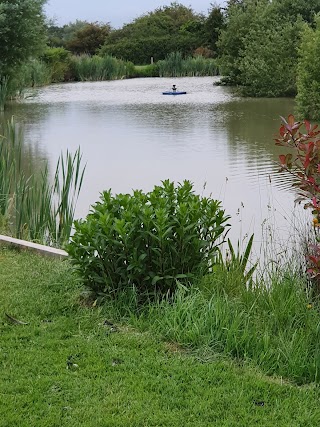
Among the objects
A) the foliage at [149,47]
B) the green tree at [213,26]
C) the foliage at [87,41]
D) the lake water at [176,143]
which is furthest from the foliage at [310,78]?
the foliage at [87,41]

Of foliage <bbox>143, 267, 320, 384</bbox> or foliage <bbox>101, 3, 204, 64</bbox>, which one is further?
foliage <bbox>101, 3, 204, 64</bbox>

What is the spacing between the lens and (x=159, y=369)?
2.86 metres

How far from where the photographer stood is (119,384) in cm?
272

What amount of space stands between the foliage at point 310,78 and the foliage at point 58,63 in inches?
577

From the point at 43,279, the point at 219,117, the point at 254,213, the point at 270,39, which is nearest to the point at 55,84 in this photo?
the point at 270,39

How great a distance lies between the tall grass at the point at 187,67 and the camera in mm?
31266

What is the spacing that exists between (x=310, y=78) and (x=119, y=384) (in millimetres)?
13181

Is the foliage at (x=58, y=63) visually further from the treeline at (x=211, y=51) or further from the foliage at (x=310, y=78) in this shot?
the foliage at (x=310, y=78)

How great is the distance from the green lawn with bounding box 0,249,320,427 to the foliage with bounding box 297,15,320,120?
1201 cm

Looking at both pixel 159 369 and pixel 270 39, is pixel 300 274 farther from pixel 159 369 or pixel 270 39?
pixel 270 39

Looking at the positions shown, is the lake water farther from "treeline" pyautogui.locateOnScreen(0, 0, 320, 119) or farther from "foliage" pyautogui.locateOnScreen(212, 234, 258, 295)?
"treeline" pyautogui.locateOnScreen(0, 0, 320, 119)

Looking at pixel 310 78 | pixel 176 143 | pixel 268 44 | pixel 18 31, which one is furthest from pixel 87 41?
pixel 176 143

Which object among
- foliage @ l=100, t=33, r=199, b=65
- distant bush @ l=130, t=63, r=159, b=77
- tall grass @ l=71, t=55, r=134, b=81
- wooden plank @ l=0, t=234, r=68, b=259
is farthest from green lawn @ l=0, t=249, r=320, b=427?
foliage @ l=100, t=33, r=199, b=65

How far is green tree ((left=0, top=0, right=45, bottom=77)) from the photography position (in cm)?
1684
